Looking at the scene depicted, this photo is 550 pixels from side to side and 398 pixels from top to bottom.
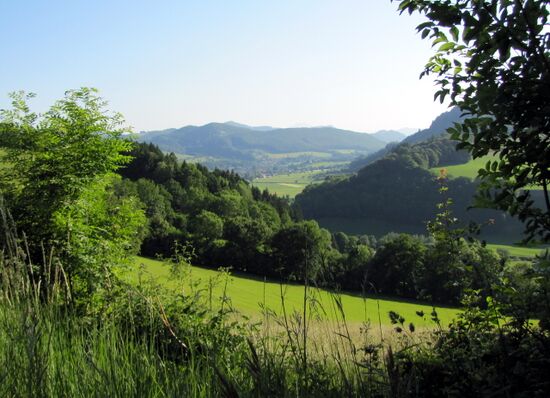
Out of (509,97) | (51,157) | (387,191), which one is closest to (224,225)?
(51,157)

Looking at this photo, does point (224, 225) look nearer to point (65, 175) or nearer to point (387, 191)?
point (65, 175)

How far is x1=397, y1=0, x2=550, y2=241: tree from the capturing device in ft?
6.61

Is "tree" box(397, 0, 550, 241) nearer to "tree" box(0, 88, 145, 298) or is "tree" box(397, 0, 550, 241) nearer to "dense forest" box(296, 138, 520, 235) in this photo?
"tree" box(0, 88, 145, 298)

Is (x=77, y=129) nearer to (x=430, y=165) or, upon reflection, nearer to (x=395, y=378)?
(x=395, y=378)

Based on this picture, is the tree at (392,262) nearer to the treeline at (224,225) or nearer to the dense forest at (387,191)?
the treeline at (224,225)

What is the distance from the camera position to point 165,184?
81562 millimetres

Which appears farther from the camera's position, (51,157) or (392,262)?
(392,262)

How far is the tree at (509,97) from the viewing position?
2.01 meters

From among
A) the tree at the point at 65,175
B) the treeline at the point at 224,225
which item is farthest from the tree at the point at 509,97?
the treeline at the point at 224,225

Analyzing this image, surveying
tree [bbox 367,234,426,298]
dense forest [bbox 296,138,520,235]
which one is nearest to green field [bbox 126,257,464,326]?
tree [bbox 367,234,426,298]

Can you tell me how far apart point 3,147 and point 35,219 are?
8.26 feet

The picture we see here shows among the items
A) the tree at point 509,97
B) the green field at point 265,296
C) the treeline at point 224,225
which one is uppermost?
the tree at point 509,97

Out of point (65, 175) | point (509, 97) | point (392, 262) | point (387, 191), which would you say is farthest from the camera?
point (387, 191)

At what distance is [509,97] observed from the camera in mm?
2025
